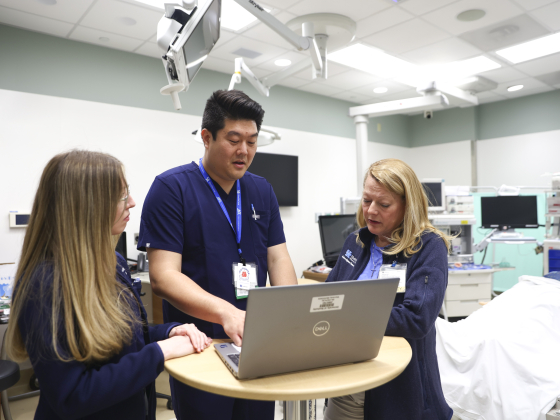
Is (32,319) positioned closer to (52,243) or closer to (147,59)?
(52,243)

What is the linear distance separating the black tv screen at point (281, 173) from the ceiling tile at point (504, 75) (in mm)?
2617

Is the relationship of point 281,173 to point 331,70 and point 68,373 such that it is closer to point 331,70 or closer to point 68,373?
point 331,70

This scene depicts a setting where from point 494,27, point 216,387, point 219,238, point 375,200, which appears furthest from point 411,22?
point 216,387

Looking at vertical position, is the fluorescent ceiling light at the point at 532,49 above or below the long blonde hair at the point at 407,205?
above

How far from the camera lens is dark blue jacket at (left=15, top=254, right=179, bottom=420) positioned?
0.84m

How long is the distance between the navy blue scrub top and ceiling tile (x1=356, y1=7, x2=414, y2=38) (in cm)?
284

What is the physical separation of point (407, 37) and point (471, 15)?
61cm

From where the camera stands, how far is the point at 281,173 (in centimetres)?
535

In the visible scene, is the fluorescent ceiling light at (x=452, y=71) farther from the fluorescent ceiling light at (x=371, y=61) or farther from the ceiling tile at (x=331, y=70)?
the ceiling tile at (x=331, y=70)

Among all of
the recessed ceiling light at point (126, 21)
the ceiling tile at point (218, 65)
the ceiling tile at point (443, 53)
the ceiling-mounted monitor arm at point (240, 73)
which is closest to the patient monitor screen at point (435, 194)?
the ceiling tile at point (443, 53)

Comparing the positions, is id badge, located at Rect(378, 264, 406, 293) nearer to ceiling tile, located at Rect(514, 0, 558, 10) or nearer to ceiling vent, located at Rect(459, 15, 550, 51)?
ceiling tile, located at Rect(514, 0, 558, 10)

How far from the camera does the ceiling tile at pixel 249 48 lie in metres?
4.07

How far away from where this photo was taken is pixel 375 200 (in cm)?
143

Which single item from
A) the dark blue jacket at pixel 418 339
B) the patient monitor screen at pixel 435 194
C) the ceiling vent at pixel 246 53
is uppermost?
the ceiling vent at pixel 246 53
